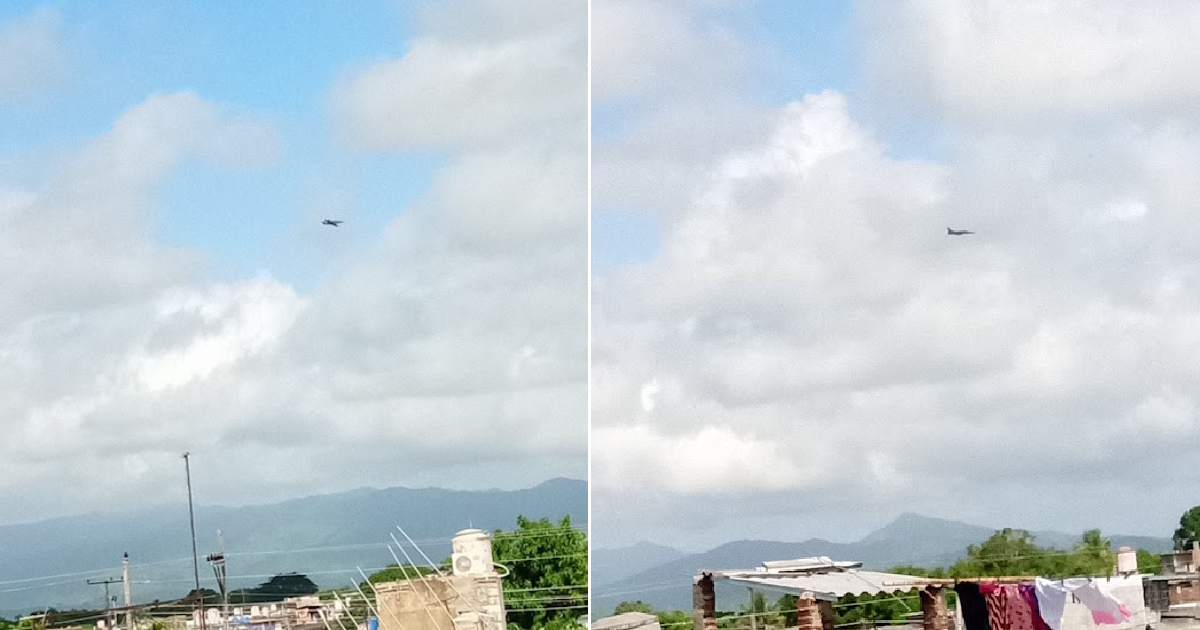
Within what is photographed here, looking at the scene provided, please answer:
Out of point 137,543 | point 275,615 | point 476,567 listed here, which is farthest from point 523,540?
point 137,543

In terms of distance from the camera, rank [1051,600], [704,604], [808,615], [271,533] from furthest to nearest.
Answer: [271,533], [1051,600], [704,604], [808,615]

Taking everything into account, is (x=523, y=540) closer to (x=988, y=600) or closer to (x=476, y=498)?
(x=988, y=600)

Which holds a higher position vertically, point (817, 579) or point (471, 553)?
point (471, 553)

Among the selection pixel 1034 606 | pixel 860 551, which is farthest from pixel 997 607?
pixel 860 551

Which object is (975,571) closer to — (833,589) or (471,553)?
(471,553)

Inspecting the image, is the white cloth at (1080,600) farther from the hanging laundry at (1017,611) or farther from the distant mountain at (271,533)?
the distant mountain at (271,533)

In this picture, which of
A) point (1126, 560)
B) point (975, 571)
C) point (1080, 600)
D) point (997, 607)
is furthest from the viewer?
point (975, 571)
